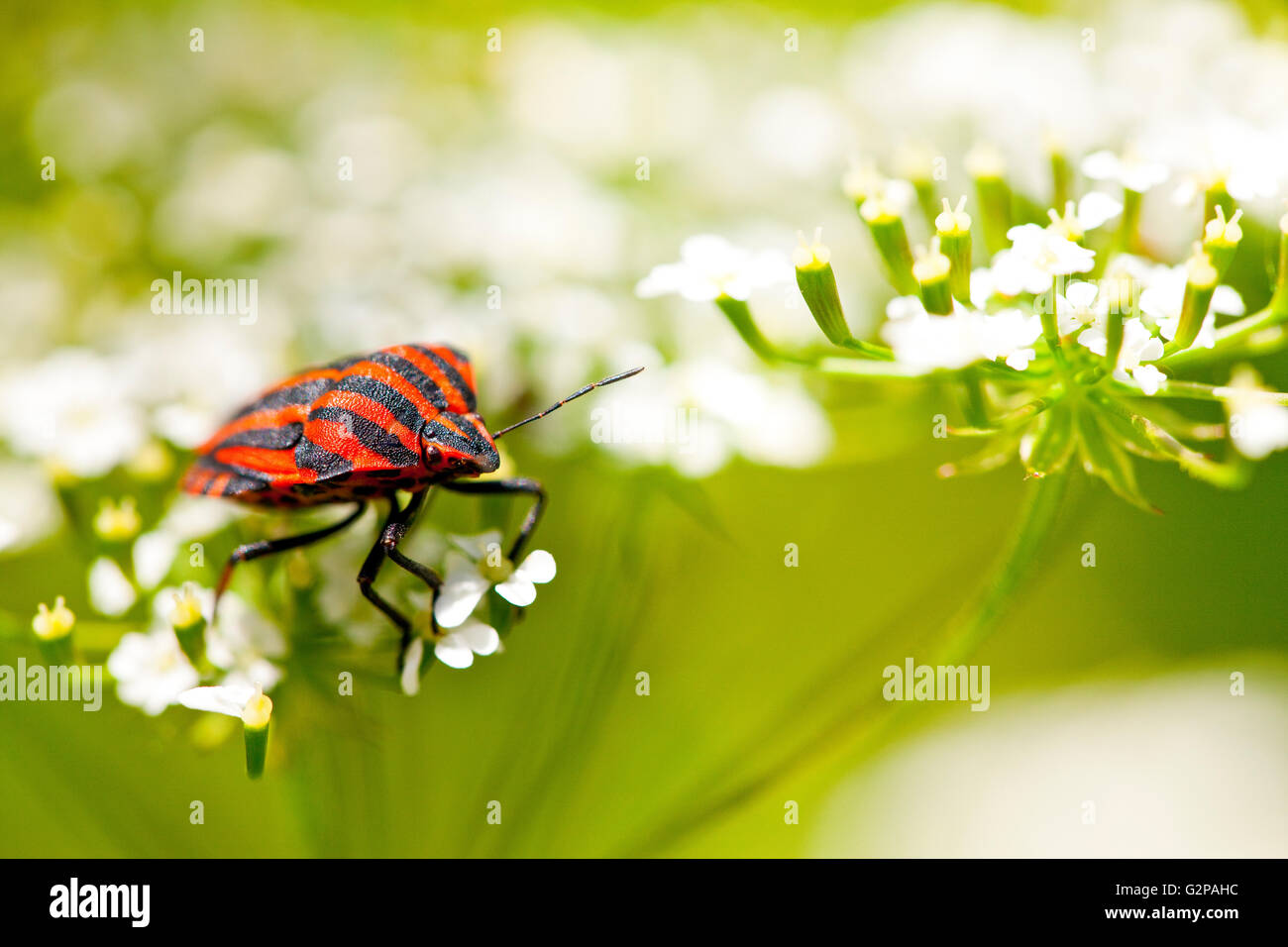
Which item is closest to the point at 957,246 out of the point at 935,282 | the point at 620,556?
the point at 935,282

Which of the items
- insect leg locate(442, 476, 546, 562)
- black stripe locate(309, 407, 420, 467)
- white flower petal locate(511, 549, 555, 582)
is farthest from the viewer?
insect leg locate(442, 476, 546, 562)

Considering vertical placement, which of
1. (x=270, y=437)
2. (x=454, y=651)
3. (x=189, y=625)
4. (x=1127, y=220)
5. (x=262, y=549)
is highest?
(x=1127, y=220)

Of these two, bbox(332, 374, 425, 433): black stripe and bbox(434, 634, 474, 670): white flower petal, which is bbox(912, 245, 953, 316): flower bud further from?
bbox(434, 634, 474, 670): white flower petal

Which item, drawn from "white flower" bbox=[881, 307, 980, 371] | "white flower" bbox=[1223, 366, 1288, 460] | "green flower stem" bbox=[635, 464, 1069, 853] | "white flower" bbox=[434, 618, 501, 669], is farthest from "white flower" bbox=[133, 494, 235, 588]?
"white flower" bbox=[1223, 366, 1288, 460]

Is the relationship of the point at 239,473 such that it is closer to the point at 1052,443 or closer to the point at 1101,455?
the point at 1052,443

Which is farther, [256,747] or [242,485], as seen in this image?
[242,485]

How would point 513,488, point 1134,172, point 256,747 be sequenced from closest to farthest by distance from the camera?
point 256,747 → point 1134,172 → point 513,488
